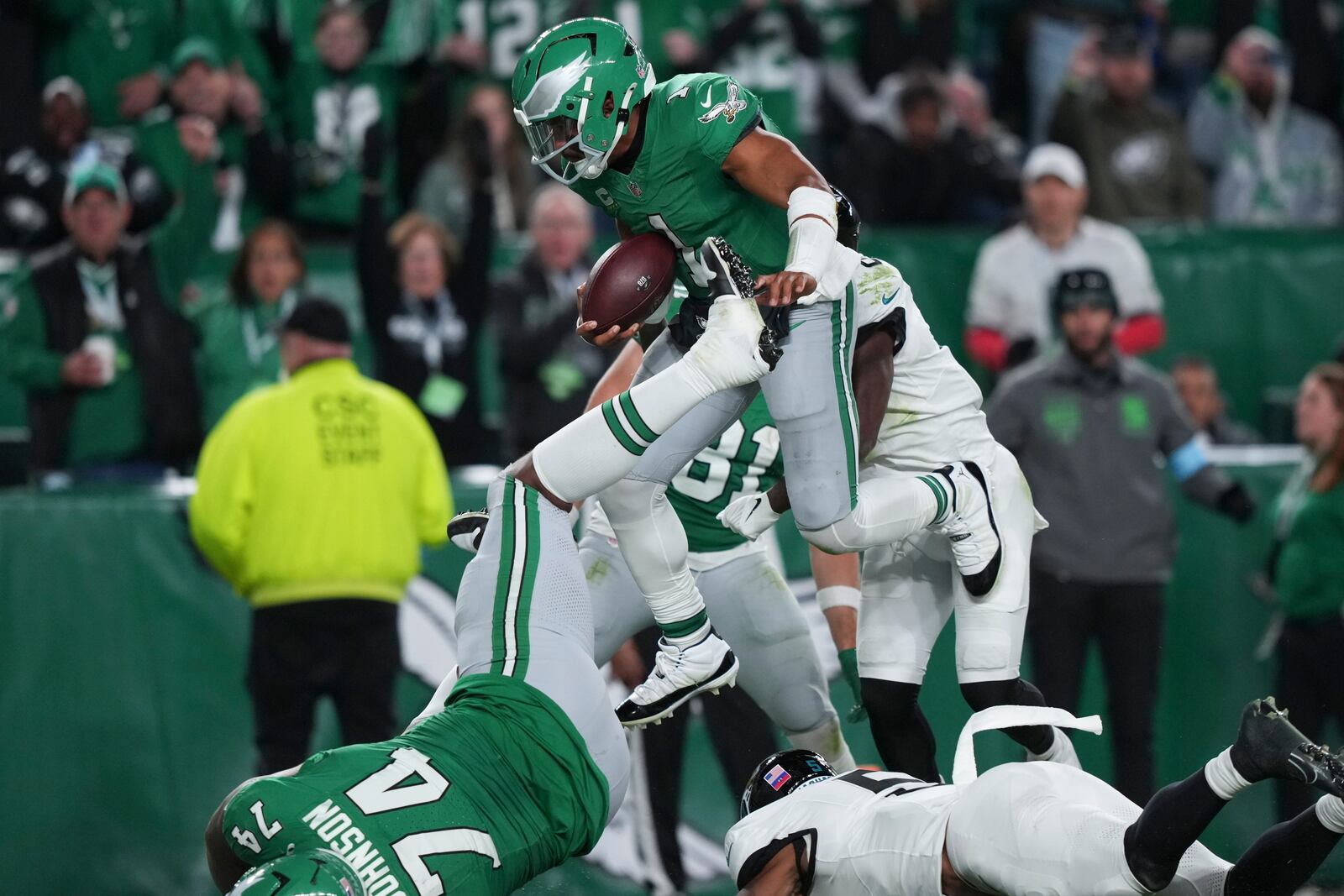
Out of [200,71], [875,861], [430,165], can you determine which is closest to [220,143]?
[200,71]

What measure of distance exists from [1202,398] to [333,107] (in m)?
4.23

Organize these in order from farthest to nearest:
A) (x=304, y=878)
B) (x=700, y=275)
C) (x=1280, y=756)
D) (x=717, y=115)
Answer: (x=700, y=275) < (x=717, y=115) < (x=1280, y=756) < (x=304, y=878)

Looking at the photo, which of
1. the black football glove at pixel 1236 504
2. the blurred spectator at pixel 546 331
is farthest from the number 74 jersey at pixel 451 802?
the black football glove at pixel 1236 504

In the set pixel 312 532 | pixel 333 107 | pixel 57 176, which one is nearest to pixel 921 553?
pixel 312 532

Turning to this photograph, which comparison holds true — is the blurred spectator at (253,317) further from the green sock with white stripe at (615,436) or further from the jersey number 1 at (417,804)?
the jersey number 1 at (417,804)

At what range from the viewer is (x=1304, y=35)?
37.2 ft

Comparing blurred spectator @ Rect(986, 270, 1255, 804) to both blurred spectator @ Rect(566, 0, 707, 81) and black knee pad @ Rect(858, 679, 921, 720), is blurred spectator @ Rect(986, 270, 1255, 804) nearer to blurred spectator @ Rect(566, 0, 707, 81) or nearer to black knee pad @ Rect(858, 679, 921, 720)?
black knee pad @ Rect(858, 679, 921, 720)

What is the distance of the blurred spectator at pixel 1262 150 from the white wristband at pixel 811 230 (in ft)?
20.2

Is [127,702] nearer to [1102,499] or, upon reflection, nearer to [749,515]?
[749,515]

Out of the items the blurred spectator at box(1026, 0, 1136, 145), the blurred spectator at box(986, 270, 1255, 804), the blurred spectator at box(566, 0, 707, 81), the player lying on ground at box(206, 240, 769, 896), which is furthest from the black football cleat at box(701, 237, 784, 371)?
the blurred spectator at box(1026, 0, 1136, 145)

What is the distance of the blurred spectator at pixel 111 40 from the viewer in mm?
9461

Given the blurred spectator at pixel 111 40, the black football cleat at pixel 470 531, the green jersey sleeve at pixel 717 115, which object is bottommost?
the black football cleat at pixel 470 531

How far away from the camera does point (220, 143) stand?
29.6 ft

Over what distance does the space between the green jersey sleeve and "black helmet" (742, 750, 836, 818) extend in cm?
157
